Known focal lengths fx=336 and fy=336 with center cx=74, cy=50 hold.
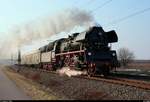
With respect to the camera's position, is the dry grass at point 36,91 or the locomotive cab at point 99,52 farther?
the locomotive cab at point 99,52

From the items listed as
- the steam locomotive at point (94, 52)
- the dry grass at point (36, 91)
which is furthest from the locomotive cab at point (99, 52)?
the dry grass at point (36, 91)

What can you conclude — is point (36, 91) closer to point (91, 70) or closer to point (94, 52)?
point (91, 70)

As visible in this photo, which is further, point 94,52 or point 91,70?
point 91,70

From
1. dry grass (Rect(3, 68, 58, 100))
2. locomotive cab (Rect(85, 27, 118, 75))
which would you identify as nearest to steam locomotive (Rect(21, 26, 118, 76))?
locomotive cab (Rect(85, 27, 118, 75))

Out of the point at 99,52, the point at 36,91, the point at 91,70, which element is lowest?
the point at 36,91

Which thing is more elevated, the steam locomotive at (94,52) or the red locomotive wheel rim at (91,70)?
the steam locomotive at (94,52)

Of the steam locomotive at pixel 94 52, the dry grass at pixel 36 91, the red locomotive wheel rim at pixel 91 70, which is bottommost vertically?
the dry grass at pixel 36 91

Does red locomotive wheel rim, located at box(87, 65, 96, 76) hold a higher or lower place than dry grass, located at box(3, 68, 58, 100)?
higher

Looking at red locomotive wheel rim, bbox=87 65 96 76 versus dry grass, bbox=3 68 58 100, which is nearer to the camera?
dry grass, bbox=3 68 58 100

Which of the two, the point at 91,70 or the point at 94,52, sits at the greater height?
the point at 94,52

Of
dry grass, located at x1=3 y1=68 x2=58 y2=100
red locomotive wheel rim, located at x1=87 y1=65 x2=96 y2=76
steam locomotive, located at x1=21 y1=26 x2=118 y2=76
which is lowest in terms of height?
dry grass, located at x1=3 y1=68 x2=58 y2=100

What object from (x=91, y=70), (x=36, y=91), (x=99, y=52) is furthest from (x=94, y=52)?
(x=36, y=91)

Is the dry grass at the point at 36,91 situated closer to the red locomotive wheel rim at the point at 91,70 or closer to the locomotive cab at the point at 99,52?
the red locomotive wheel rim at the point at 91,70

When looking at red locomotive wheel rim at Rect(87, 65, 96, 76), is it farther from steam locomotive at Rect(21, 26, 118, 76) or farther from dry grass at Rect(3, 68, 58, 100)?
dry grass at Rect(3, 68, 58, 100)
